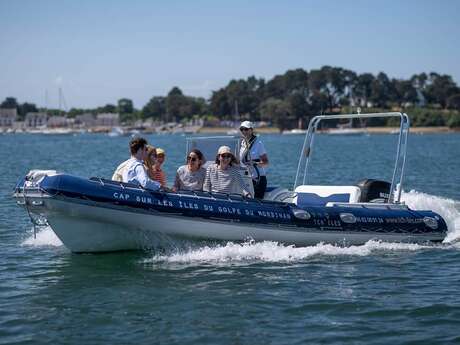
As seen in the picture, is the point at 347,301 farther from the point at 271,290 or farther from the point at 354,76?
the point at 354,76

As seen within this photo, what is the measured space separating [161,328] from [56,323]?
112 centimetres

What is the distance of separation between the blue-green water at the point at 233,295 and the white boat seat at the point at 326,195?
977 mm

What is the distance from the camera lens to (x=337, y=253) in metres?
10.7

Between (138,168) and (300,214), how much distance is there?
7.79ft

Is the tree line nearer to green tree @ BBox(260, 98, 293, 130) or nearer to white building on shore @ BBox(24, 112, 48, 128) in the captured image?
green tree @ BBox(260, 98, 293, 130)

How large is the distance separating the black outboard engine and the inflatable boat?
0.40 metres

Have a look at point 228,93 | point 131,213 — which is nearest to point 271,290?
point 131,213

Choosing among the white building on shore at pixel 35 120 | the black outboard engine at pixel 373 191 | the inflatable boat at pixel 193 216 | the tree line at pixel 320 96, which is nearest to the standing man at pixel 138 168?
the inflatable boat at pixel 193 216

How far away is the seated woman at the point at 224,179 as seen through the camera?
34.3ft

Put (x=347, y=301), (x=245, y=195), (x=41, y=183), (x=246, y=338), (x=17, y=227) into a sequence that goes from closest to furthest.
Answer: (x=246, y=338)
(x=347, y=301)
(x=41, y=183)
(x=245, y=195)
(x=17, y=227)

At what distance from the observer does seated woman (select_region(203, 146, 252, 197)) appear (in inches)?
412

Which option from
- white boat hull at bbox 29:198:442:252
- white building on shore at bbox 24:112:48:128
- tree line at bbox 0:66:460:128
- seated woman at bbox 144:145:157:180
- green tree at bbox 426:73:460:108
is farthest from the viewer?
white building on shore at bbox 24:112:48:128

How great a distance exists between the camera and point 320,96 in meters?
137

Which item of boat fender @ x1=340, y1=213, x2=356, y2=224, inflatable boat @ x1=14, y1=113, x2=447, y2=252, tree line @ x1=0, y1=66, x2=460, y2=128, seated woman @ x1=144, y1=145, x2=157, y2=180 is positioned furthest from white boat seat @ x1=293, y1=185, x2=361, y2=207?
tree line @ x1=0, y1=66, x2=460, y2=128
